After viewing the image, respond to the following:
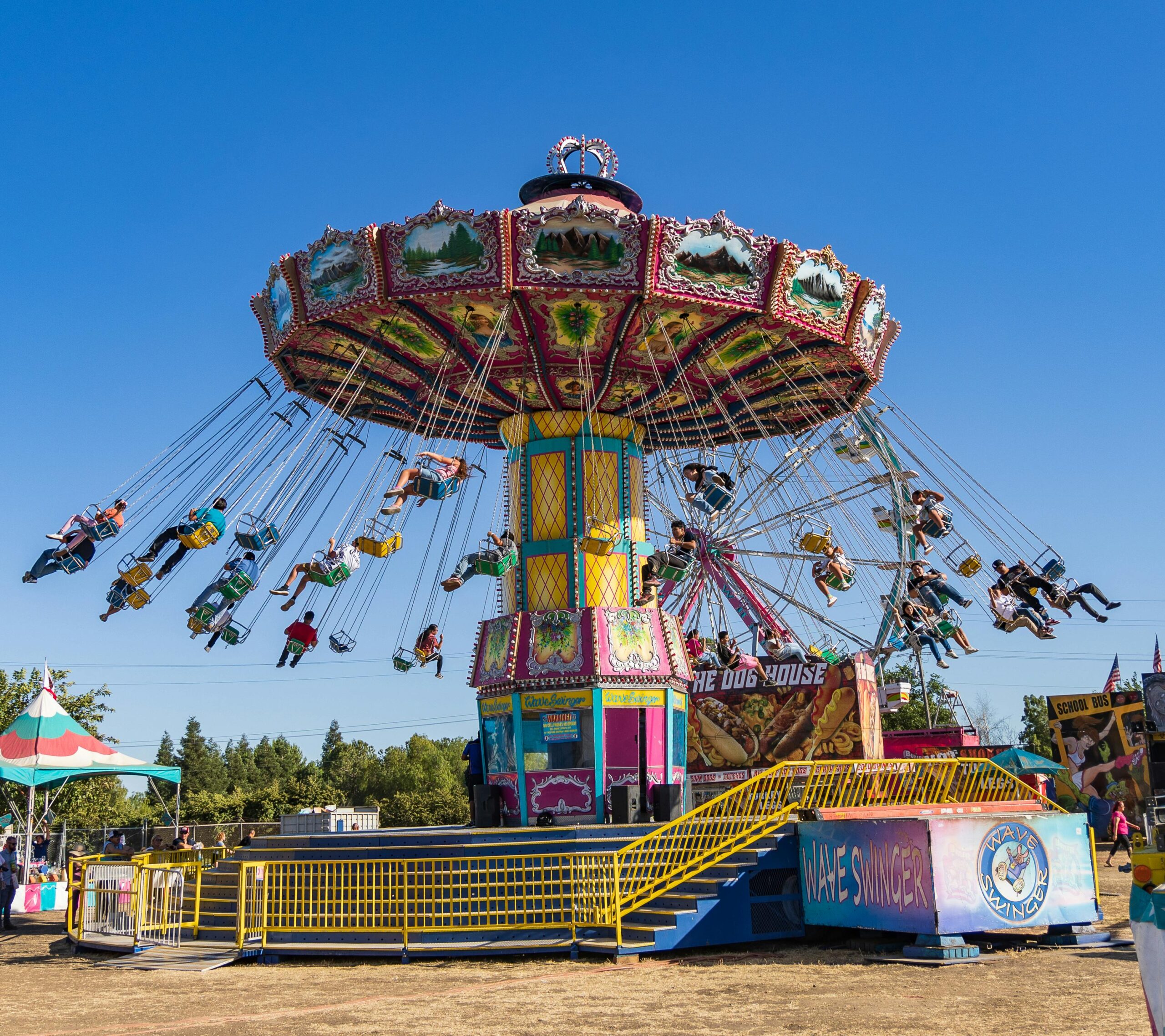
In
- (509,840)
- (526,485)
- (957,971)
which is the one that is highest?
(526,485)

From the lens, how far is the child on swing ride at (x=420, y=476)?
52.7 feet

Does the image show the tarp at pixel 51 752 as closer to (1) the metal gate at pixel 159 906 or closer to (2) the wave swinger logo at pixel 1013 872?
(1) the metal gate at pixel 159 906

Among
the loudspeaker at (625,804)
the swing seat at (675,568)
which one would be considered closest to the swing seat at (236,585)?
the swing seat at (675,568)

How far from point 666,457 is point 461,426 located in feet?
16.5

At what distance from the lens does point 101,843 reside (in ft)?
125

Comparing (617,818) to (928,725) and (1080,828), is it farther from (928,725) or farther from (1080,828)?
(928,725)

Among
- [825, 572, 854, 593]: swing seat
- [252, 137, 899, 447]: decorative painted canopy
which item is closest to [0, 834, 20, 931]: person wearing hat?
[252, 137, 899, 447]: decorative painted canopy

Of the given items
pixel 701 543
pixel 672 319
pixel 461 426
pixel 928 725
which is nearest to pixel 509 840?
pixel 672 319

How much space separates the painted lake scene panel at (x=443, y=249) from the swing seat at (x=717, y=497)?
4935 millimetres

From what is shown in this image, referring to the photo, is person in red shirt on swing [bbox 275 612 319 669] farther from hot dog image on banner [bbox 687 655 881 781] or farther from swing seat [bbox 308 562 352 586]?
hot dog image on banner [bbox 687 655 881 781]

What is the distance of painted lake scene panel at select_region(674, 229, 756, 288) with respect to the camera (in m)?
16.5

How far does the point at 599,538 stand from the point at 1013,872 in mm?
7712

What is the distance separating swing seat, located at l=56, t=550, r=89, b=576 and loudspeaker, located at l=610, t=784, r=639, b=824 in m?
8.69

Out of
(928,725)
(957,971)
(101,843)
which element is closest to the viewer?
(957,971)
